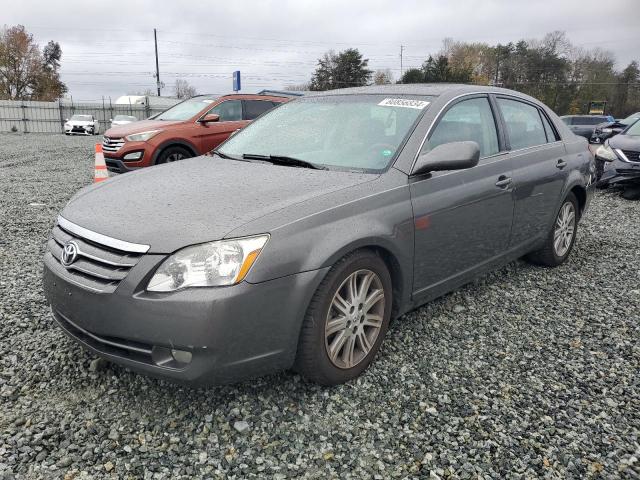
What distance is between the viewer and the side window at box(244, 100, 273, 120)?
33.1ft

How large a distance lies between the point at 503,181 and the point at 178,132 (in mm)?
6438

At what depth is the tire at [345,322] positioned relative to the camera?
8.25 feet

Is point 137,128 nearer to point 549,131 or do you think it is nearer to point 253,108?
point 253,108

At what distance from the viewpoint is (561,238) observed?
4824 mm

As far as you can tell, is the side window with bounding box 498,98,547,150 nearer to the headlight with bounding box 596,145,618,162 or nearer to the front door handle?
the front door handle

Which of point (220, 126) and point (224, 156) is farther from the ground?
point (220, 126)

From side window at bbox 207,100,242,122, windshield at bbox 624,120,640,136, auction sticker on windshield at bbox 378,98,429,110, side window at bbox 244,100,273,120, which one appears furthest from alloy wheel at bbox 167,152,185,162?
windshield at bbox 624,120,640,136

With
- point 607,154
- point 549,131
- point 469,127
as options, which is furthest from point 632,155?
point 469,127

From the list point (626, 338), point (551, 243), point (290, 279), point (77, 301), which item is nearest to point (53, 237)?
point (77, 301)

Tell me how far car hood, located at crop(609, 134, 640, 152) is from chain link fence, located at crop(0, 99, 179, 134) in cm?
2804

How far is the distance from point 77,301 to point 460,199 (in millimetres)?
2311

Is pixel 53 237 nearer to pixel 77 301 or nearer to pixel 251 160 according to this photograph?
pixel 77 301

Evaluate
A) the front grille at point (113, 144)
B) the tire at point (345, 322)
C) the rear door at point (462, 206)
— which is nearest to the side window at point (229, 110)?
the front grille at point (113, 144)

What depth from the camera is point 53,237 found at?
112 inches
